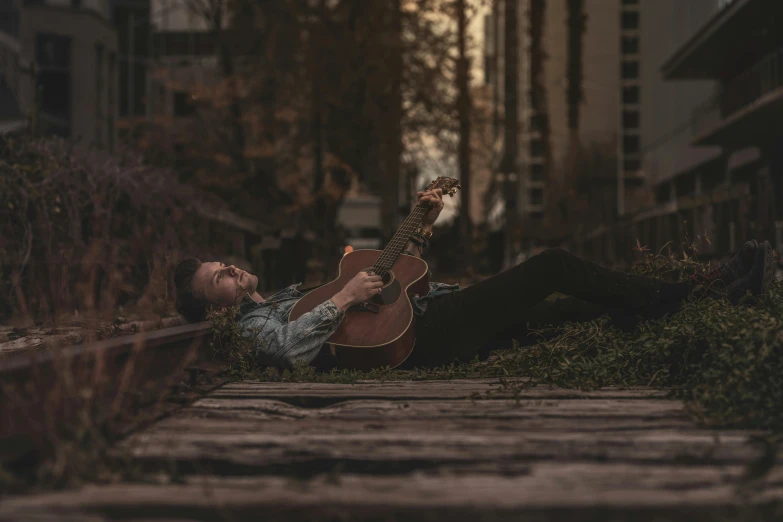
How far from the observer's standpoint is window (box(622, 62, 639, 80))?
98312 mm

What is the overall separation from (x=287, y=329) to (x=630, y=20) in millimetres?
97926

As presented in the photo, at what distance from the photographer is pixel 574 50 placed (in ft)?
94.2

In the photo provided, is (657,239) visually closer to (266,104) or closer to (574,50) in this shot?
(266,104)

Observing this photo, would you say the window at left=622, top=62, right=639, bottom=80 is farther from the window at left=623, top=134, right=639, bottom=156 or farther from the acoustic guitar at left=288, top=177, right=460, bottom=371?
the acoustic guitar at left=288, top=177, right=460, bottom=371

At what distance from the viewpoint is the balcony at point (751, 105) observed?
26236 mm

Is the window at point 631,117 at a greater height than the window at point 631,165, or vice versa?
the window at point 631,117

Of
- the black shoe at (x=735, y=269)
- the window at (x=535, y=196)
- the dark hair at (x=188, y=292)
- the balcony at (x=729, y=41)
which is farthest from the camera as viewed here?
the window at (x=535, y=196)

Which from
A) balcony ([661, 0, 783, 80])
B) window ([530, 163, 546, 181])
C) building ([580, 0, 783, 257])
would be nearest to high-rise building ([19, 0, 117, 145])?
building ([580, 0, 783, 257])

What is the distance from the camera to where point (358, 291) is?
531 centimetres

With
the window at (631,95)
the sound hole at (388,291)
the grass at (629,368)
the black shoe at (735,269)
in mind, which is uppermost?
the window at (631,95)

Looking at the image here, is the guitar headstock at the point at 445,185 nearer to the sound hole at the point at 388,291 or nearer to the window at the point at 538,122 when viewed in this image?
the sound hole at the point at 388,291

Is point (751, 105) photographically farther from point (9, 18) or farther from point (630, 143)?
point (630, 143)

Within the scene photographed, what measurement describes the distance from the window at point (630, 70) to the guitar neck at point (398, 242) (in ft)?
316

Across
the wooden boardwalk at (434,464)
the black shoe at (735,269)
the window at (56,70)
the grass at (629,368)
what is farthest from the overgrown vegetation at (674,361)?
the window at (56,70)
